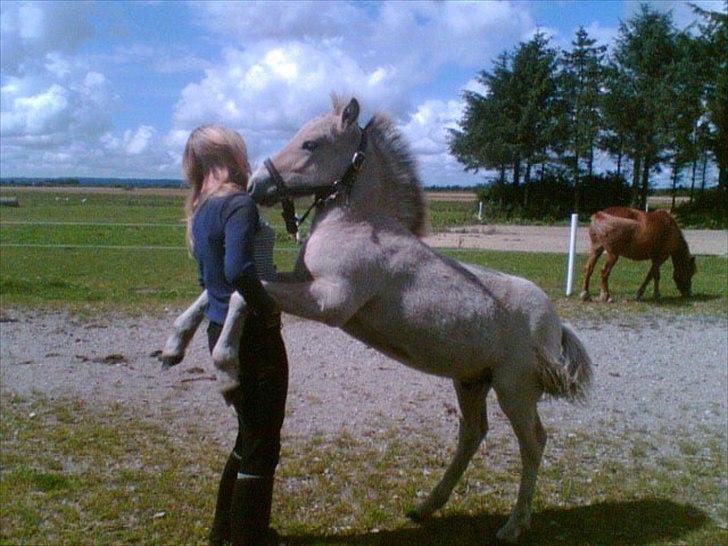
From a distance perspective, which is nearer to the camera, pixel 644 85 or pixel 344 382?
pixel 344 382

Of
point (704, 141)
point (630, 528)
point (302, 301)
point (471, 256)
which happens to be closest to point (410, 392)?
point (630, 528)

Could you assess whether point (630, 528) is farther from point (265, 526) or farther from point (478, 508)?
point (265, 526)

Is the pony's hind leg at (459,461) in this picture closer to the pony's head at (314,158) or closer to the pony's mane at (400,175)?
the pony's mane at (400,175)

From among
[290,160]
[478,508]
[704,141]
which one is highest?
[704,141]

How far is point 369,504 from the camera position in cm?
502

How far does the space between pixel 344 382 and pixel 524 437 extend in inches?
146

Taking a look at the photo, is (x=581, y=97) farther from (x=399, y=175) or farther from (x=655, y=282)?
(x=399, y=175)

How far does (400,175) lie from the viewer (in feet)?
13.2

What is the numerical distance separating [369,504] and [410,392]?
271cm

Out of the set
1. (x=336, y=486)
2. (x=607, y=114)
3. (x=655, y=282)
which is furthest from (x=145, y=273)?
(x=607, y=114)

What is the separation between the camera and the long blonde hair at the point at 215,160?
3.79 metres

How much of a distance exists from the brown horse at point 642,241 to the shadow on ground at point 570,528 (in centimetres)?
909

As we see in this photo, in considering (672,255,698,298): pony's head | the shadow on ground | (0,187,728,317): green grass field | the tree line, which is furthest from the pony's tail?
the tree line

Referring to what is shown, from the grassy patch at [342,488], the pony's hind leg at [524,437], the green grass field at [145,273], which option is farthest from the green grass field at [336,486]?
the green grass field at [145,273]
